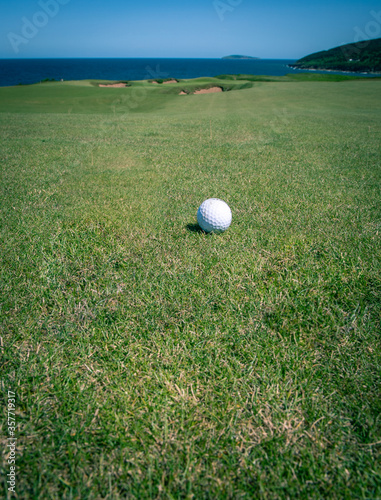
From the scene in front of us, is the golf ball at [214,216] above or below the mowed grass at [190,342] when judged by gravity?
above

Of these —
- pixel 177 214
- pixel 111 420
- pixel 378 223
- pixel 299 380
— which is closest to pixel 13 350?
pixel 111 420

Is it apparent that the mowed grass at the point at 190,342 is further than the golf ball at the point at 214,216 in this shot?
No

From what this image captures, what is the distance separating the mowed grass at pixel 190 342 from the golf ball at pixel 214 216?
11cm

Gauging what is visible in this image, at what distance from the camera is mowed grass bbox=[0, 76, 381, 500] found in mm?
1275

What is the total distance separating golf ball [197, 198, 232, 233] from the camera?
3150 millimetres

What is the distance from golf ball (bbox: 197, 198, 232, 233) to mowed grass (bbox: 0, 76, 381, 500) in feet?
0.37

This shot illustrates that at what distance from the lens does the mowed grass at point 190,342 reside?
4.18 ft

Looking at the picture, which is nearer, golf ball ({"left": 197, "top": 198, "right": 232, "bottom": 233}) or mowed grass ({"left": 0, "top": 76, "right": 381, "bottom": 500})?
mowed grass ({"left": 0, "top": 76, "right": 381, "bottom": 500})

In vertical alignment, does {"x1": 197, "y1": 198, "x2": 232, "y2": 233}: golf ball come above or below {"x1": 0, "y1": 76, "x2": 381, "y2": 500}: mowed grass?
above

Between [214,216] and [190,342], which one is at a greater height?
[214,216]

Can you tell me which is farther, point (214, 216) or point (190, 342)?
point (214, 216)

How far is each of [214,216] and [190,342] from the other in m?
1.62

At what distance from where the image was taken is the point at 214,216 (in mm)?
3141

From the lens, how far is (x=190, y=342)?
74.0 inches
